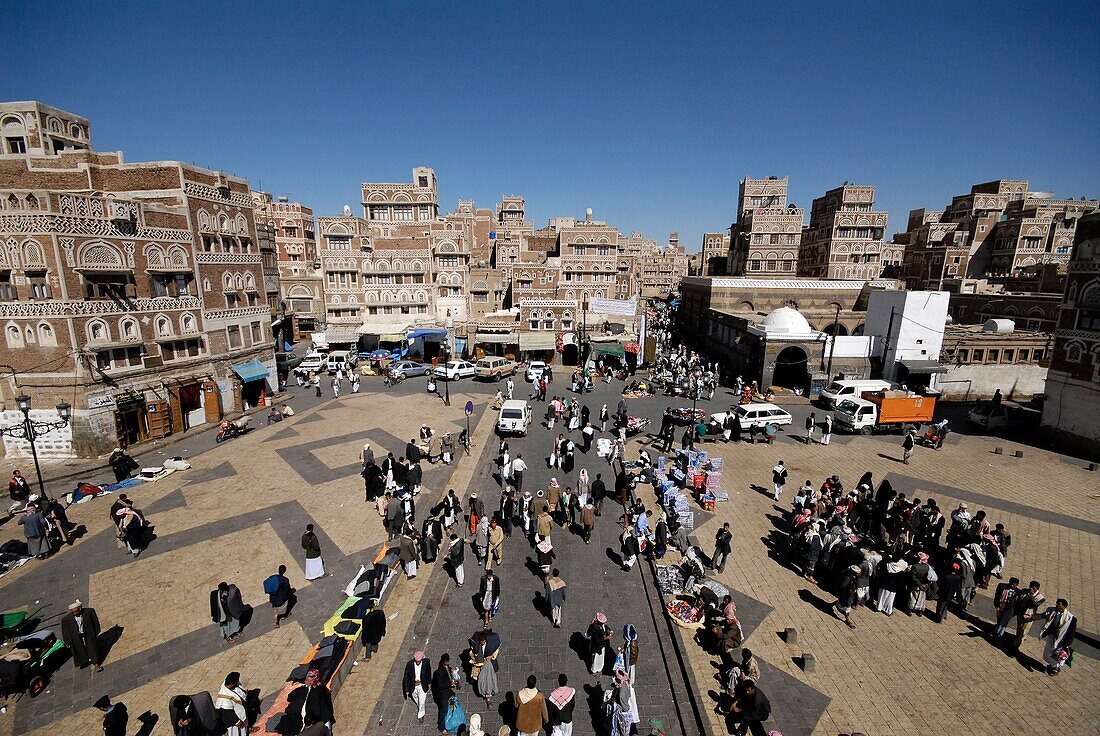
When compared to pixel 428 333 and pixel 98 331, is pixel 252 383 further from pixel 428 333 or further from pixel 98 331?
pixel 428 333

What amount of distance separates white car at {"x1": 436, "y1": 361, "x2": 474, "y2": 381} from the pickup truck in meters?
24.1

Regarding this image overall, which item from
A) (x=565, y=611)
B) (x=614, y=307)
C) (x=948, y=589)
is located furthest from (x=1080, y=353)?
(x=565, y=611)

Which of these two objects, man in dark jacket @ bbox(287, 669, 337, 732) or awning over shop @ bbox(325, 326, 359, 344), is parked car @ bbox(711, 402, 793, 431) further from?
awning over shop @ bbox(325, 326, 359, 344)

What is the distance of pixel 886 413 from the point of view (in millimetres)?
23594

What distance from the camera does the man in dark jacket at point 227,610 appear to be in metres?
9.99

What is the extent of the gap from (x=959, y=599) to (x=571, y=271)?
3653 cm

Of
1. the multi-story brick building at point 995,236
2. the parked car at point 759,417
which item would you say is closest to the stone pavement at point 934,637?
the parked car at point 759,417

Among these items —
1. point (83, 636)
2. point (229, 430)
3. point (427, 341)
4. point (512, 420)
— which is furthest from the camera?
point (427, 341)

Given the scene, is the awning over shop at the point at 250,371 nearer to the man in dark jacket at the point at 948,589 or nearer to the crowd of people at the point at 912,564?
the crowd of people at the point at 912,564

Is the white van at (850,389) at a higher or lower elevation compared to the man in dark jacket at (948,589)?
higher

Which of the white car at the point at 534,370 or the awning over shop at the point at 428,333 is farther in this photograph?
the awning over shop at the point at 428,333

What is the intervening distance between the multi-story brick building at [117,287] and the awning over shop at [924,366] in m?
39.7

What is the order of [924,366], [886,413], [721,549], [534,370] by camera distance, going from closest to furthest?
[721,549] → [886,413] → [924,366] → [534,370]

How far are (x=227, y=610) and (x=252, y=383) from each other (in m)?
22.3
